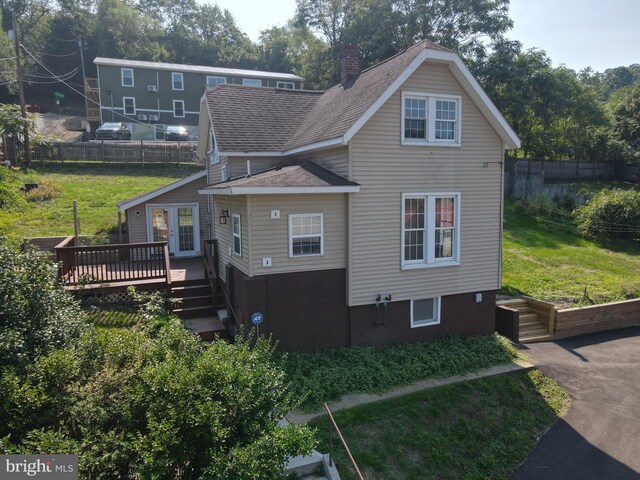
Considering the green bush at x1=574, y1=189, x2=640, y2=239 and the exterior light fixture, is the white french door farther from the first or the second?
the green bush at x1=574, y1=189, x2=640, y2=239

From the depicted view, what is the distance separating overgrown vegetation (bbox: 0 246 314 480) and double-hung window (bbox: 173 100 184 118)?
36527 millimetres

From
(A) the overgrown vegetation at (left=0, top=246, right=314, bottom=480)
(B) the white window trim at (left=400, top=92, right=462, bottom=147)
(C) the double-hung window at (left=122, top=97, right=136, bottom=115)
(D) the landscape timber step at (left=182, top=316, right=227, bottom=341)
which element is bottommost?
(D) the landscape timber step at (left=182, top=316, right=227, bottom=341)

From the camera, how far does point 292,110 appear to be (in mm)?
17109

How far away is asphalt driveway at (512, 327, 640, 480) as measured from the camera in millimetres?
9109

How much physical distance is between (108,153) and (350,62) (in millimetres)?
20942

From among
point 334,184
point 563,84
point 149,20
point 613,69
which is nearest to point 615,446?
point 334,184

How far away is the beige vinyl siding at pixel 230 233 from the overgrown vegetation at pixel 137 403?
3.93 meters

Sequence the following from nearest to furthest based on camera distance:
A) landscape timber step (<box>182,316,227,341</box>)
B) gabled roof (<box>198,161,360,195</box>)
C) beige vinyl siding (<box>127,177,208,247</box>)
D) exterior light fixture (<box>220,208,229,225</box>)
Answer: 1. gabled roof (<box>198,161,360,195</box>)
2. landscape timber step (<box>182,316,227,341</box>)
3. exterior light fixture (<box>220,208,229,225</box>)
4. beige vinyl siding (<box>127,177,208,247</box>)

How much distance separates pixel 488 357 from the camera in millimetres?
12578

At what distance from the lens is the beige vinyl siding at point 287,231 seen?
1107 cm

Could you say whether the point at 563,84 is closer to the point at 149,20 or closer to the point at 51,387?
the point at 51,387

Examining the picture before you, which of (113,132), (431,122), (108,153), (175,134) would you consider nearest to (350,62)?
(431,122)

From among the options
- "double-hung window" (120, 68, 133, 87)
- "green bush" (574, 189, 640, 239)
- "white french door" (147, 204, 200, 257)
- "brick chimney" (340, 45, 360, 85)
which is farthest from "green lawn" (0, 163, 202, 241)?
"green bush" (574, 189, 640, 239)

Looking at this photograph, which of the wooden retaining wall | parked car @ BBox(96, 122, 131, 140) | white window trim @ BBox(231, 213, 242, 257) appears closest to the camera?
white window trim @ BBox(231, 213, 242, 257)
